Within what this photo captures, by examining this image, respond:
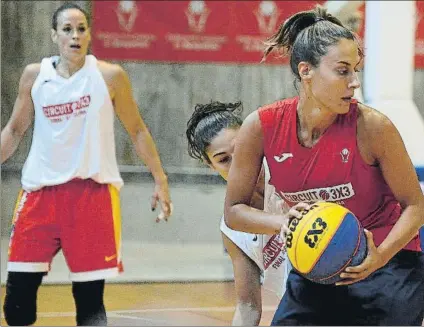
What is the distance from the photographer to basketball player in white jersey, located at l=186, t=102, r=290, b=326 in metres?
3.33

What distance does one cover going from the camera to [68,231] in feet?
14.2

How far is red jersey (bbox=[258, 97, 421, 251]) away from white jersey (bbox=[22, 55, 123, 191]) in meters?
1.68

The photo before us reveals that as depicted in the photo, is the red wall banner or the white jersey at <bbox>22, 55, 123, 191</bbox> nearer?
the white jersey at <bbox>22, 55, 123, 191</bbox>

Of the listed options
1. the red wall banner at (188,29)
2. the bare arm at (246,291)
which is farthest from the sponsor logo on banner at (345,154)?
the red wall banner at (188,29)

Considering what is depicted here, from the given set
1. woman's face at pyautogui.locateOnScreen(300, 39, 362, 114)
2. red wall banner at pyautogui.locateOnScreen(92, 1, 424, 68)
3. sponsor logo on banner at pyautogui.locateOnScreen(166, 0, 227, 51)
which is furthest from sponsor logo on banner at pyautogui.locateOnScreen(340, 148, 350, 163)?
sponsor logo on banner at pyautogui.locateOnScreen(166, 0, 227, 51)

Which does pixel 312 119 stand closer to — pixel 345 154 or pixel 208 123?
pixel 345 154

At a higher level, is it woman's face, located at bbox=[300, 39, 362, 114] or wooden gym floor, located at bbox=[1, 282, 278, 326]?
woman's face, located at bbox=[300, 39, 362, 114]

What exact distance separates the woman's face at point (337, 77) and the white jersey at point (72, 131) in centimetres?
181

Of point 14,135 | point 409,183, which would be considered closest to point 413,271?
point 409,183

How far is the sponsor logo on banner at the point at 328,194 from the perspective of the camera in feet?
9.11

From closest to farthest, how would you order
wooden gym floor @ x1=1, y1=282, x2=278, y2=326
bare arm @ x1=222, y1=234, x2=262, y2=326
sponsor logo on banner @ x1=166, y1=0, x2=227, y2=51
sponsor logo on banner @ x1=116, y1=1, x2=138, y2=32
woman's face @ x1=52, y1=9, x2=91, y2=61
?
bare arm @ x1=222, y1=234, x2=262, y2=326, woman's face @ x1=52, y1=9, x2=91, y2=61, wooden gym floor @ x1=1, y1=282, x2=278, y2=326, sponsor logo on banner @ x1=116, y1=1, x2=138, y2=32, sponsor logo on banner @ x1=166, y1=0, x2=227, y2=51

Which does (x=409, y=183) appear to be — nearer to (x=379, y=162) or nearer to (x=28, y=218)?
(x=379, y=162)

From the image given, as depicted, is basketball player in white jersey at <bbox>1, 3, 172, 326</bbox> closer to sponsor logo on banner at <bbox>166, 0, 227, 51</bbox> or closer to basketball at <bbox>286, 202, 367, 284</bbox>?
basketball at <bbox>286, 202, 367, 284</bbox>

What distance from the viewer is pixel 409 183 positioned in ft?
8.98
